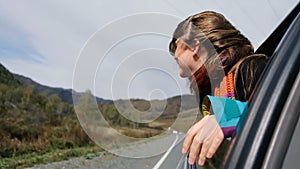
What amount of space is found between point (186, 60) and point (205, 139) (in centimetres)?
59

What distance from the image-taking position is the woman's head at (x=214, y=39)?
4.87 feet

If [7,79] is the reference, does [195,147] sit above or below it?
below

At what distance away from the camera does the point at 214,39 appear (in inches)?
60.6

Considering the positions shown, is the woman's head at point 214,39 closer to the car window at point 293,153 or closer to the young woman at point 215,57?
the young woman at point 215,57

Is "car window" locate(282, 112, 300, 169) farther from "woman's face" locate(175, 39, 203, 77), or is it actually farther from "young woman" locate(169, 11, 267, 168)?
"woman's face" locate(175, 39, 203, 77)

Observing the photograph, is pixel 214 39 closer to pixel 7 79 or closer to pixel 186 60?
pixel 186 60

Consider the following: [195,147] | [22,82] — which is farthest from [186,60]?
[22,82]

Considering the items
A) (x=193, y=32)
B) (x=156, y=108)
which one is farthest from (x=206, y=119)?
(x=156, y=108)

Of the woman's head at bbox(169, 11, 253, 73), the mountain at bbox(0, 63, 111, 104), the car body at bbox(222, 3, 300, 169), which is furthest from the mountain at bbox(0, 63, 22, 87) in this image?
the car body at bbox(222, 3, 300, 169)

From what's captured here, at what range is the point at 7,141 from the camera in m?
26.8

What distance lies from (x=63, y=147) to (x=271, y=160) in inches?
973

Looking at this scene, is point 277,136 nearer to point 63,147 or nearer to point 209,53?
point 209,53

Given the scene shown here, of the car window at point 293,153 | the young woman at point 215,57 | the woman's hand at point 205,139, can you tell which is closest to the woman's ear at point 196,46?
the young woman at point 215,57

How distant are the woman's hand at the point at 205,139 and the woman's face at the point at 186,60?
0.52m
